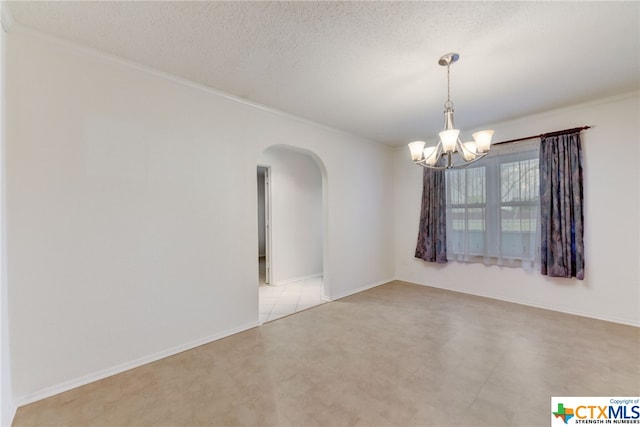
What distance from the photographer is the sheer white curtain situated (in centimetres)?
335

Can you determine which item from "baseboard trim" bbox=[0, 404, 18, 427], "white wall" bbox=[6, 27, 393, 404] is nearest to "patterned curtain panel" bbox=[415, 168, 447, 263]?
"white wall" bbox=[6, 27, 393, 404]

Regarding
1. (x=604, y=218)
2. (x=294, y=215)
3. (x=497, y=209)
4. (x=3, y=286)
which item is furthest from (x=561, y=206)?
(x=3, y=286)

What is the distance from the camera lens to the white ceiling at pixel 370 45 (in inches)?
62.1

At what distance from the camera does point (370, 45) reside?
1896 millimetres

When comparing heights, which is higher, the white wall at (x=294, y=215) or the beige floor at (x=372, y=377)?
the white wall at (x=294, y=215)

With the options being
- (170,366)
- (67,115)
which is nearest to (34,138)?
(67,115)

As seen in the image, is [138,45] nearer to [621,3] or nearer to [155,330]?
[155,330]

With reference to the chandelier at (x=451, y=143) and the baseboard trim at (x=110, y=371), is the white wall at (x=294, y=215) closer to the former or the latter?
the baseboard trim at (x=110, y=371)

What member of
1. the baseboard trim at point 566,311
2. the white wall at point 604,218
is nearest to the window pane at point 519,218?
the white wall at point 604,218

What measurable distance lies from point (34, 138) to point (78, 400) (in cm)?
180

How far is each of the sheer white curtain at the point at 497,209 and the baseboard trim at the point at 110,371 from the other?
3.50m

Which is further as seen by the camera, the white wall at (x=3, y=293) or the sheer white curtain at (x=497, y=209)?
the sheer white curtain at (x=497, y=209)

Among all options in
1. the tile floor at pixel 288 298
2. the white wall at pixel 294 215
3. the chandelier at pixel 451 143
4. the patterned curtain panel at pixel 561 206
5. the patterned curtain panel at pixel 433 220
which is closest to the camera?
the chandelier at pixel 451 143

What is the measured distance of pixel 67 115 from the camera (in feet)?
6.08
